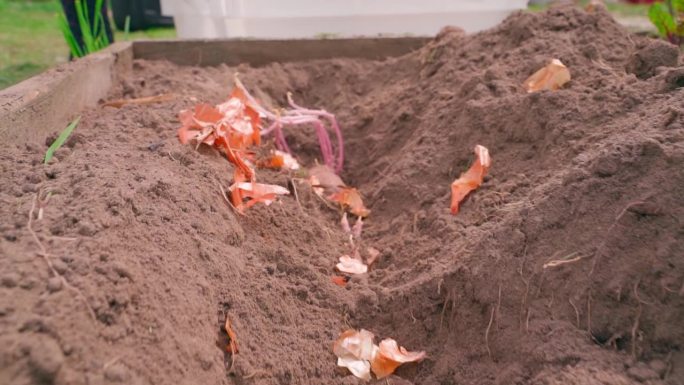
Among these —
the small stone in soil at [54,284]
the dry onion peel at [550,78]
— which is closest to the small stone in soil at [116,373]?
the small stone in soil at [54,284]

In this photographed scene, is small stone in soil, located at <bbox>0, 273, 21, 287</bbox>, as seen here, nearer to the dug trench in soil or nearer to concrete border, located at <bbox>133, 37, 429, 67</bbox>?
the dug trench in soil

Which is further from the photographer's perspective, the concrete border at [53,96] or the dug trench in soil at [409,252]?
the concrete border at [53,96]

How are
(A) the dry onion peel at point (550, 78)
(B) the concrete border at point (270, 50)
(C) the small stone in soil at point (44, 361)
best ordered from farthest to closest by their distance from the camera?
(B) the concrete border at point (270, 50) < (A) the dry onion peel at point (550, 78) < (C) the small stone in soil at point (44, 361)

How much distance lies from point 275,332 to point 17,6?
23.1 feet

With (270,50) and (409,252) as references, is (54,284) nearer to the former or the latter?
(409,252)

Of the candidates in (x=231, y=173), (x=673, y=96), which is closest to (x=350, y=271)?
(x=231, y=173)

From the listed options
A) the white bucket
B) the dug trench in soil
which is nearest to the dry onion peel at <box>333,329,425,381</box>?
the dug trench in soil

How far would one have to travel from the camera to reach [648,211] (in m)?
1.33

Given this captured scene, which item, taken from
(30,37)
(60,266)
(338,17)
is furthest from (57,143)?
(30,37)

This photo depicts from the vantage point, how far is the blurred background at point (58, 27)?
3.88 meters

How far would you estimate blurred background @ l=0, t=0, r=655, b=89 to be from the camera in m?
3.88

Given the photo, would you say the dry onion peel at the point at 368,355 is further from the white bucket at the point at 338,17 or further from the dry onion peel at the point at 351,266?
the white bucket at the point at 338,17

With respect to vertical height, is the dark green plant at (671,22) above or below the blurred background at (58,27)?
above

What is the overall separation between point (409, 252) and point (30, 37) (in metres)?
4.67
